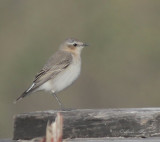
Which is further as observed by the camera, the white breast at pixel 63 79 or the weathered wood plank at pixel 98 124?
the white breast at pixel 63 79

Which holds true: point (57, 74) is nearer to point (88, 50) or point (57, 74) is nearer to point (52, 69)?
point (52, 69)

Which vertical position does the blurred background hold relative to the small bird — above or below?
above

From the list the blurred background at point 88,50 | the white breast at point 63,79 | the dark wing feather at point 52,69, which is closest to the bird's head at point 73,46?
the dark wing feather at point 52,69

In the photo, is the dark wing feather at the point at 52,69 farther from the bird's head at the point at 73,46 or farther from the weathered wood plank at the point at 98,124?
the weathered wood plank at the point at 98,124

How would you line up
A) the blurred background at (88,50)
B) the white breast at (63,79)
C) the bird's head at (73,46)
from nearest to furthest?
1. the white breast at (63,79)
2. the bird's head at (73,46)
3. the blurred background at (88,50)

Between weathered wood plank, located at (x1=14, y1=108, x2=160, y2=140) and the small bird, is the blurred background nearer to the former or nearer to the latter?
the small bird

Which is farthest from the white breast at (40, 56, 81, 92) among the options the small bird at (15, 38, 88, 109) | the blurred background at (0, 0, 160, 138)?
the blurred background at (0, 0, 160, 138)

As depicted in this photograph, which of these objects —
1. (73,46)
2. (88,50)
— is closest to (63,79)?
(73,46)
